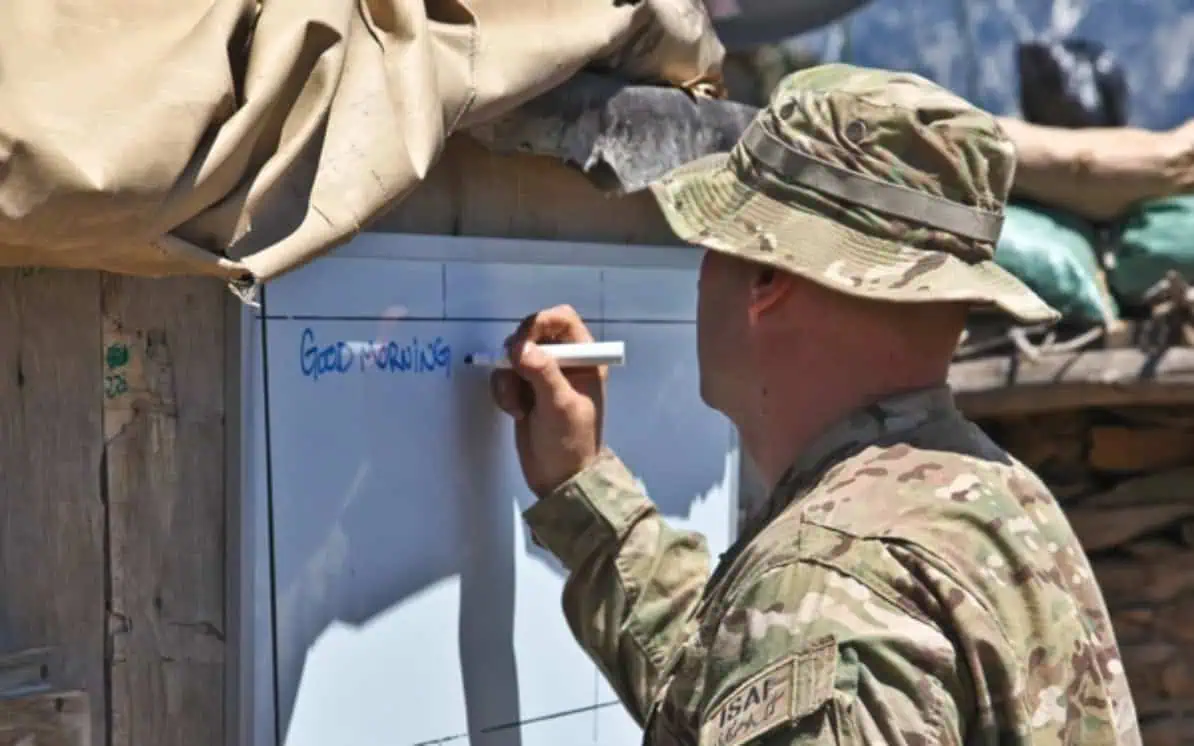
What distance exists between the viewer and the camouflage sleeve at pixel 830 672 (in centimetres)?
111

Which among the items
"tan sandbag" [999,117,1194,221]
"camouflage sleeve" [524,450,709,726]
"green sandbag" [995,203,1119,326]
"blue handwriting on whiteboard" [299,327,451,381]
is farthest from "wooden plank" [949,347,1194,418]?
"blue handwriting on whiteboard" [299,327,451,381]

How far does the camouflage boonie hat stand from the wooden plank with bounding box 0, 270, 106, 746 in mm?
569

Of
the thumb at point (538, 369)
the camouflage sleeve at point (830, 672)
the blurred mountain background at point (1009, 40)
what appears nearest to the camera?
the camouflage sleeve at point (830, 672)

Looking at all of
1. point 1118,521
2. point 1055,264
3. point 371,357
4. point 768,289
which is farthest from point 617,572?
point 1118,521

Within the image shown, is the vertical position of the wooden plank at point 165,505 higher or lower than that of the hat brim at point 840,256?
lower

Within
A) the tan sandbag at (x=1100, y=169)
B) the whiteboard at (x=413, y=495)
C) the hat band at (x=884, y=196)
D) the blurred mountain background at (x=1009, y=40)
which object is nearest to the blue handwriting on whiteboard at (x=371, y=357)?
the whiteboard at (x=413, y=495)

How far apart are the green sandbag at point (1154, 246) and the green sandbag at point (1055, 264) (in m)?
0.07

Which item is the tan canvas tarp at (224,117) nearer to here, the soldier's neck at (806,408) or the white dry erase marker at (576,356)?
the white dry erase marker at (576,356)

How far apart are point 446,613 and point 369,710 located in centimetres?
14

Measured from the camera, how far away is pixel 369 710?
160 cm

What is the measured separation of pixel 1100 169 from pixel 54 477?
2.90m

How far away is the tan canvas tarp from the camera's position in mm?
1129

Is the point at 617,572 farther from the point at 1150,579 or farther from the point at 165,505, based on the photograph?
the point at 1150,579

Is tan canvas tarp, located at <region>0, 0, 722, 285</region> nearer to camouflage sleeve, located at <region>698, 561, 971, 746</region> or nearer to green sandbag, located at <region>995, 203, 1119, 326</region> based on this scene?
camouflage sleeve, located at <region>698, 561, 971, 746</region>
